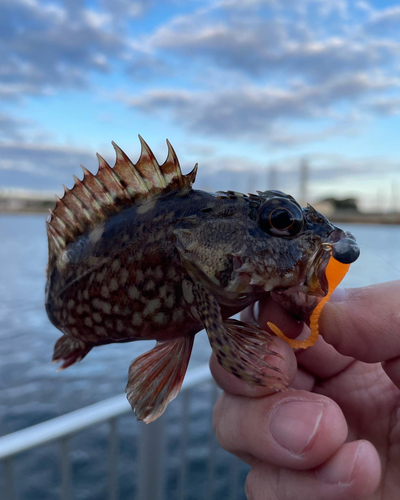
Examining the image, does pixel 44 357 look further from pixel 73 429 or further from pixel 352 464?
pixel 352 464

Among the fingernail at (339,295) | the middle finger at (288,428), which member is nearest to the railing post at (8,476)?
the middle finger at (288,428)

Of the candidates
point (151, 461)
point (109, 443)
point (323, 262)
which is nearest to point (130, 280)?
point (323, 262)

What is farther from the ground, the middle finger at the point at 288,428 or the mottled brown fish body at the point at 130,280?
the mottled brown fish body at the point at 130,280

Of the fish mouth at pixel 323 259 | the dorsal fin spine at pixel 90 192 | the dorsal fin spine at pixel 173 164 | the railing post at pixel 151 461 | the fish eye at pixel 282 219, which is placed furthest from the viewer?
the railing post at pixel 151 461

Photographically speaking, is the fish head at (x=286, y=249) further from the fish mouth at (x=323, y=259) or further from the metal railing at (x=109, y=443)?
the metal railing at (x=109, y=443)

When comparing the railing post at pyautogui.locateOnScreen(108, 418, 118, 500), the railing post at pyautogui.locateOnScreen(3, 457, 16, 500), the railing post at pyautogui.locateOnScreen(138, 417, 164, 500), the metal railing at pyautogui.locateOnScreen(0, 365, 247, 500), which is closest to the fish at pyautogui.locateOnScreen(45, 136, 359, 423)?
the metal railing at pyautogui.locateOnScreen(0, 365, 247, 500)

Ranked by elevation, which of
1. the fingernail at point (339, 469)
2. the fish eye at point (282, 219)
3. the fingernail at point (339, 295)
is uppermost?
the fish eye at point (282, 219)

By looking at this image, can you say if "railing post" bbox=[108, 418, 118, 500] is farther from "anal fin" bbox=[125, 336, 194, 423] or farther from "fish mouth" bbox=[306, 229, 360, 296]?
"fish mouth" bbox=[306, 229, 360, 296]

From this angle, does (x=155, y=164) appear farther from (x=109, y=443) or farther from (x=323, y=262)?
(x=109, y=443)
